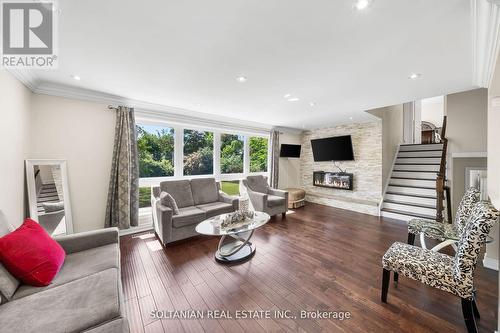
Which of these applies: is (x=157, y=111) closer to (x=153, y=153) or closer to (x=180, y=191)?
(x=153, y=153)

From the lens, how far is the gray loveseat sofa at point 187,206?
284 centimetres

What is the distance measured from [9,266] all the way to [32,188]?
1.79m

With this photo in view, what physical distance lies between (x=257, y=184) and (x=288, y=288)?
9.81ft

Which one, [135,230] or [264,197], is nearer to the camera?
[135,230]

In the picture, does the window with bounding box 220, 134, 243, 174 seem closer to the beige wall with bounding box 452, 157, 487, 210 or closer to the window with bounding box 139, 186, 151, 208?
the window with bounding box 139, 186, 151, 208

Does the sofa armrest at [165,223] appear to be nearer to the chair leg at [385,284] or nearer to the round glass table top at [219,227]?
the round glass table top at [219,227]

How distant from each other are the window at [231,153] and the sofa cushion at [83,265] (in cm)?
320

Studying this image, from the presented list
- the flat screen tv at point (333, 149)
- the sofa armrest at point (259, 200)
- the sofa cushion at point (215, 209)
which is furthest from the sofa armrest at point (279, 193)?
the flat screen tv at point (333, 149)

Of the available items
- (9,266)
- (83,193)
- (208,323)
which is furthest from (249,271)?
(83,193)

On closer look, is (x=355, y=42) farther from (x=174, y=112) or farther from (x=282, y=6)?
(x=174, y=112)

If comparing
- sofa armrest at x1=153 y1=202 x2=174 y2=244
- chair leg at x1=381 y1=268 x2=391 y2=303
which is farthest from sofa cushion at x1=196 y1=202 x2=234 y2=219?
chair leg at x1=381 y1=268 x2=391 y2=303

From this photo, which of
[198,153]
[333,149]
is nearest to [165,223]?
[198,153]

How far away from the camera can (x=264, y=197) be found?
4.08 metres

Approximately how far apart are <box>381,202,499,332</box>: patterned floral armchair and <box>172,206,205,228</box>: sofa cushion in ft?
8.42
